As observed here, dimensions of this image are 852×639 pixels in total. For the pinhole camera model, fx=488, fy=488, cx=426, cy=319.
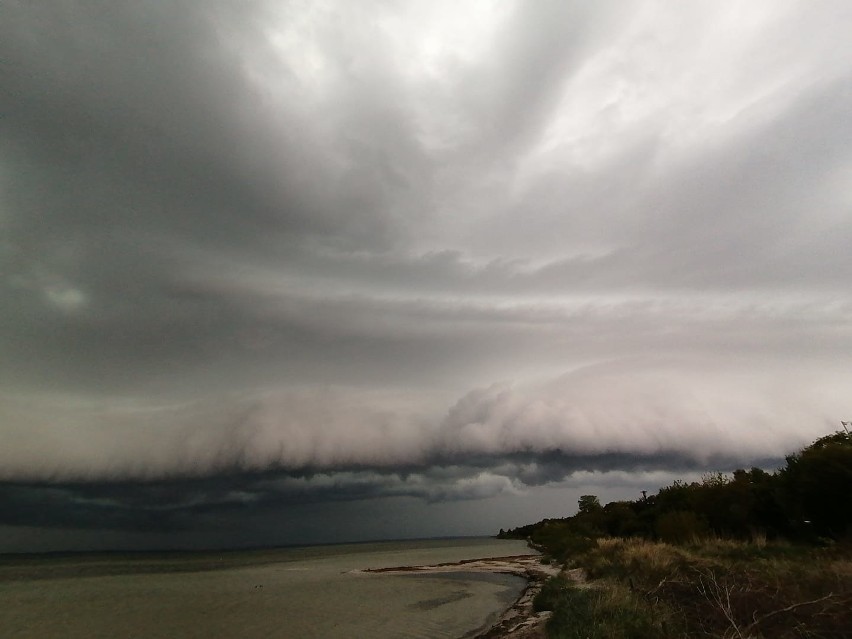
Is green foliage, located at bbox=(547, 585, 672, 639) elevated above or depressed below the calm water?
above

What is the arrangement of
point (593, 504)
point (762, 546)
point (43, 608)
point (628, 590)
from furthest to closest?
point (593, 504) < point (43, 608) < point (762, 546) < point (628, 590)

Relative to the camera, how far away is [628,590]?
21016 mm

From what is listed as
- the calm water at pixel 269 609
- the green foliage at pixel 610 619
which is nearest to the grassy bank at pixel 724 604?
the green foliage at pixel 610 619

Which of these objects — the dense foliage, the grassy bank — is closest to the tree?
the dense foliage

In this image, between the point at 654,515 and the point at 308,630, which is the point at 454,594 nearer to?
the point at 308,630

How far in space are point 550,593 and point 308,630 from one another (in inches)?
600

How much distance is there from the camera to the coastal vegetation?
497 inches

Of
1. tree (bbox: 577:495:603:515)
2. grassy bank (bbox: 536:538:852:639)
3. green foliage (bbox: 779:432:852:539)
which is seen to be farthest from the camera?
tree (bbox: 577:495:603:515)

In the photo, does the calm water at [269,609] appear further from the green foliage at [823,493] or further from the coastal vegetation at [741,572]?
the green foliage at [823,493]

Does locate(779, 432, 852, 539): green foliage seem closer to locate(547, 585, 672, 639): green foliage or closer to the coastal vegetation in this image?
the coastal vegetation

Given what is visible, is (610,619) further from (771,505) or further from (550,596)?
(771,505)

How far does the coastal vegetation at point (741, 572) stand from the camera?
12633mm

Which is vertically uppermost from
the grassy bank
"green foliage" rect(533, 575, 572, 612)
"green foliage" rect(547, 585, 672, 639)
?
the grassy bank

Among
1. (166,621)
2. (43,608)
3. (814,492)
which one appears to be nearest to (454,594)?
(166,621)
